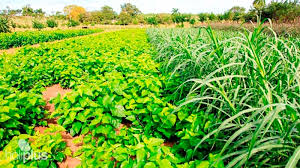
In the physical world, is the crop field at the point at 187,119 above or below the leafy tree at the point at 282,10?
below

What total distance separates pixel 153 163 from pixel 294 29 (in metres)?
11.5

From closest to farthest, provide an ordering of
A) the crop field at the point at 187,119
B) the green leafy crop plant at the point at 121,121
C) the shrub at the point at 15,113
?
1. the crop field at the point at 187,119
2. the green leafy crop plant at the point at 121,121
3. the shrub at the point at 15,113

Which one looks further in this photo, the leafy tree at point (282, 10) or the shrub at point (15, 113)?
the leafy tree at point (282, 10)

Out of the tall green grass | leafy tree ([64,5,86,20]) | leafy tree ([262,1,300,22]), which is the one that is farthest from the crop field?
leafy tree ([64,5,86,20])

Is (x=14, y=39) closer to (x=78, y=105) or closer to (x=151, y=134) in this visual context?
(x=78, y=105)

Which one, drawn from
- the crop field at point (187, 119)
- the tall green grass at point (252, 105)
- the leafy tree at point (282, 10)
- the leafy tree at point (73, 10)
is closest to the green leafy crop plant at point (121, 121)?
the crop field at point (187, 119)

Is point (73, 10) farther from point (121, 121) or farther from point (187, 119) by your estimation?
point (187, 119)

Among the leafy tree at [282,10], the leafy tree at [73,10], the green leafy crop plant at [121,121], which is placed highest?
the leafy tree at [73,10]

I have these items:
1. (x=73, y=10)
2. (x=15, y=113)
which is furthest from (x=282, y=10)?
(x=73, y=10)

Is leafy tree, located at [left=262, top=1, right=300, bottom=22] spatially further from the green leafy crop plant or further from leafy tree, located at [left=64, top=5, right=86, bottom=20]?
leafy tree, located at [left=64, top=5, right=86, bottom=20]

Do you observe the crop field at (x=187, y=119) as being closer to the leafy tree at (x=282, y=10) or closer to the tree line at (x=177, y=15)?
the tree line at (x=177, y=15)

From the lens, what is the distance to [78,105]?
2264 mm

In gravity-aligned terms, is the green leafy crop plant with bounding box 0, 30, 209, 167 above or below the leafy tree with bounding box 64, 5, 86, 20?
below

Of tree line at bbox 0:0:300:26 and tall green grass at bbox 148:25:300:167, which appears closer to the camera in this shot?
tall green grass at bbox 148:25:300:167
